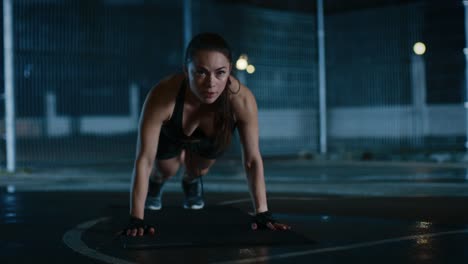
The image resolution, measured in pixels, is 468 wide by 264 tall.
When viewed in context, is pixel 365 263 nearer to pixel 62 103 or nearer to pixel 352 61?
pixel 62 103

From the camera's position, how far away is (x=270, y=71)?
16.6 m

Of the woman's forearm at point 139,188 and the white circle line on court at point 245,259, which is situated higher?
the woman's forearm at point 139,188

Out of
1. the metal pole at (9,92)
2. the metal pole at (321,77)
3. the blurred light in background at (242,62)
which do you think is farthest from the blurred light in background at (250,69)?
the metal pole at (9,92)

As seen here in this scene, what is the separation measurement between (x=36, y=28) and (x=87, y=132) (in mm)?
2159

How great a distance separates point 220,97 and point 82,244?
53.6 inches

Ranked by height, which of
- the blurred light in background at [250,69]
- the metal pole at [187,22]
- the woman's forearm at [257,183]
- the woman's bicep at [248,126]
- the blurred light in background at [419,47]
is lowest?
the woman's forearm at [257,183]

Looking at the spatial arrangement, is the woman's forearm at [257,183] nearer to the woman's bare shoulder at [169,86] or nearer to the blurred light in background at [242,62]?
the woman's bare shoulder at [169,86]

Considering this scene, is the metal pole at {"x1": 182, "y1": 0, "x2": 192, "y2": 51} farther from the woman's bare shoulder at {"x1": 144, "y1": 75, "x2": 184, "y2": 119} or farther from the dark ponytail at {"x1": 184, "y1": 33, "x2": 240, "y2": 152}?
the woman's bare shoulder at {"x1": 144, "y1": 75, "x2": 184, "y2": 119}

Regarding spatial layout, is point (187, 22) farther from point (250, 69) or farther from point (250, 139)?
point (250, 139)

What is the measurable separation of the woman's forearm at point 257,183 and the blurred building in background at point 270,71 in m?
8.94

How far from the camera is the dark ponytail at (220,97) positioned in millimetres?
4711

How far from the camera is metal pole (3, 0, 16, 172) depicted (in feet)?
41.6

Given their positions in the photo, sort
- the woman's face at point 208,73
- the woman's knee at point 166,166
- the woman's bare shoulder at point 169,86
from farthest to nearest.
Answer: the woman's knee at point 166,166 → the woman's bare shoulder at point 169,86 → the woman's face at point 208,73

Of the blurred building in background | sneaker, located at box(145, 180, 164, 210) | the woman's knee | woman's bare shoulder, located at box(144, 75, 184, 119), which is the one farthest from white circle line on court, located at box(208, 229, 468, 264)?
the blurred building in background
